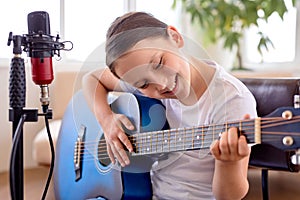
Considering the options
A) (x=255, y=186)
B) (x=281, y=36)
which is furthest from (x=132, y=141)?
(x=281, y=36)

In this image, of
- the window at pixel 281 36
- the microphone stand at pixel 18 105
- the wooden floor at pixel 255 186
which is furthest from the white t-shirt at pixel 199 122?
the window at pixel 281 36

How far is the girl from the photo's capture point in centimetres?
93

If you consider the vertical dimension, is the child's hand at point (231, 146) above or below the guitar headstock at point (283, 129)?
below

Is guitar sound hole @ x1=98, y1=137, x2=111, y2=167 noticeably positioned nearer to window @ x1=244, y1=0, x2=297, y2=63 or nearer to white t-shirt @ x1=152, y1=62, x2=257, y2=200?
white t-shirt @ x1=152, y1=62, x2=257, y2=200

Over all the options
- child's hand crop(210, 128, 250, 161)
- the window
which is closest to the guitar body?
child's hand crop(210, 128, 250, 161)

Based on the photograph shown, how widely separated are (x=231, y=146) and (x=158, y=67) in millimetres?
255

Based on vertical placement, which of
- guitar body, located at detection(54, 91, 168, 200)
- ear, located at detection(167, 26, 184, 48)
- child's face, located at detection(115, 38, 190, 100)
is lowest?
guitar body, located at detection(54, 91, 168, 200)

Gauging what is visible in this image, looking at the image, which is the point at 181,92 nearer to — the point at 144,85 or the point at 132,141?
the point at 144,85

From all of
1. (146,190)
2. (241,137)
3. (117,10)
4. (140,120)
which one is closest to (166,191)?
(146,190)

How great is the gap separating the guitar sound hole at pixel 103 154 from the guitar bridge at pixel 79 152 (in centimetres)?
11

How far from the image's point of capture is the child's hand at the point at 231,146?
0.77 metres

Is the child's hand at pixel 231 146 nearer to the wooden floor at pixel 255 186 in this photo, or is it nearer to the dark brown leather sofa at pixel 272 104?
the dark brown leather sofa at pixel 272 104

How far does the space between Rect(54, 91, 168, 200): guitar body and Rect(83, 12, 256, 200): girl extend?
0.14ft

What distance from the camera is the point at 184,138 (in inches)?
36.3
